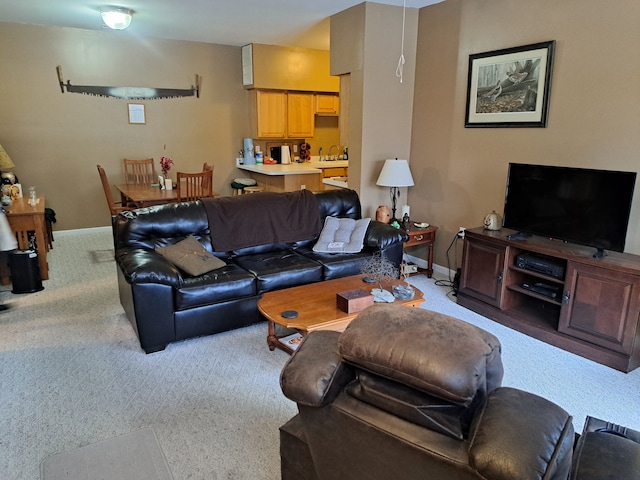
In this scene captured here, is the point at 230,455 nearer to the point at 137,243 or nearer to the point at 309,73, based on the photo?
the point at 137,243

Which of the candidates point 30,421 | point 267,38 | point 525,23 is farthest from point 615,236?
point 267,38

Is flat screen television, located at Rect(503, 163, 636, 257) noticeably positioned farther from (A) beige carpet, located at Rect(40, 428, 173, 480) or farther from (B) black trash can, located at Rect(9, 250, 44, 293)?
(B) black trash can, located at Rect(9, 250, 44, 293)

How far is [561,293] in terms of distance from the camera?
329 cm

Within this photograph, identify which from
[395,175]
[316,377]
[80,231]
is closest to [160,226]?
[395,175]

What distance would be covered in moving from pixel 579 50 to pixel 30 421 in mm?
4274

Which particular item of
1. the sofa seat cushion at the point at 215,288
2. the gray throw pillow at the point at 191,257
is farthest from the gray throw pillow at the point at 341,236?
the gray throw pillow at the point at 191,257

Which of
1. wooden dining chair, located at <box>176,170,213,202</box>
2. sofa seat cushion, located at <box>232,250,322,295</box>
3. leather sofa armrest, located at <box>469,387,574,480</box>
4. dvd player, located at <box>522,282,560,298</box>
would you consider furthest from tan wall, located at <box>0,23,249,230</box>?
leather sofa armrest, located at <box>469,387,574,480</box>

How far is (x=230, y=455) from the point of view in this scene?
2.14m

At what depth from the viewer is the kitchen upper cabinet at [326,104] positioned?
7.31m

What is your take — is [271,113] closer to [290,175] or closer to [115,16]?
[290,175]

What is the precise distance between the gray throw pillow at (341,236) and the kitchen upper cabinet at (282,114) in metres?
3.29

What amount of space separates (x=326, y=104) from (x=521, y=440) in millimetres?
7037

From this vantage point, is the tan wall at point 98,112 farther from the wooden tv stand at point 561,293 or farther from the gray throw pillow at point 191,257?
the wooden tv stand at point 561,293

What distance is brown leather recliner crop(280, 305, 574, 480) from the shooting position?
34.4 inches
